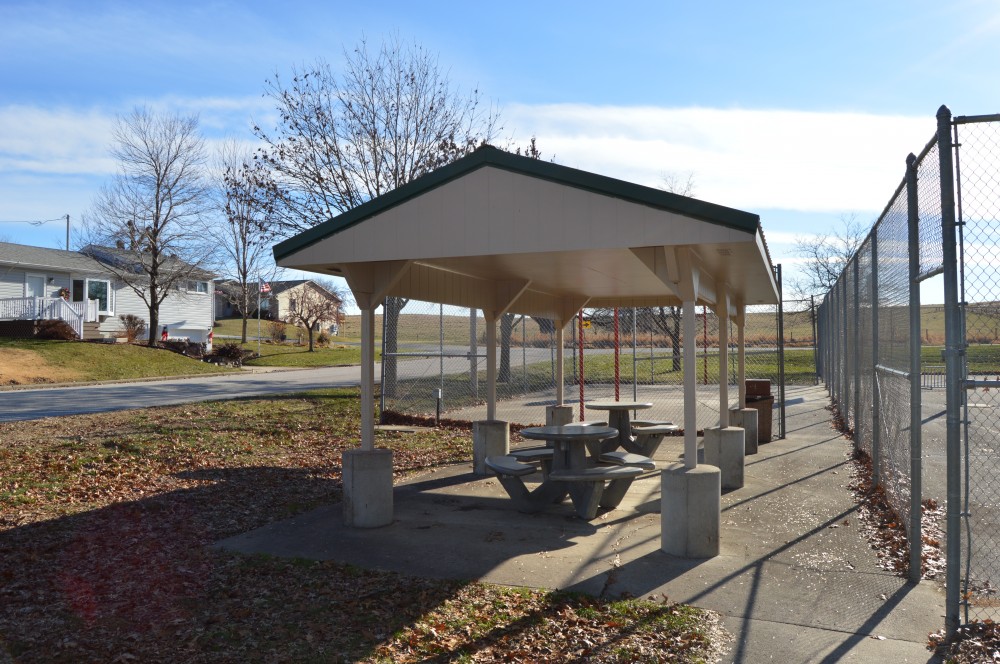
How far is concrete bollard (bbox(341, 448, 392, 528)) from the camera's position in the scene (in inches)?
279

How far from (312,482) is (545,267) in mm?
3801

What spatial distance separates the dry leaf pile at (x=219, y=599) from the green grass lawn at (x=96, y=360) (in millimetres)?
18058

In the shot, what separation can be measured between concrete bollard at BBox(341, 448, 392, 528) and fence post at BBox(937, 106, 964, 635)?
14.9ft

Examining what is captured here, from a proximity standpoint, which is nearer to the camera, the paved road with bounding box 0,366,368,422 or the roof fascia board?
the roof fascia board

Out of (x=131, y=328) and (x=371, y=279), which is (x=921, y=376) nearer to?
(x=371, y=279)

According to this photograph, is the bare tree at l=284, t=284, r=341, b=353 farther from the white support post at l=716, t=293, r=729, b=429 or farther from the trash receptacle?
Answer: the white support post at l=716, t=293, r=729, b=429

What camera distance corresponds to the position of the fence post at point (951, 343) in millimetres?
4227

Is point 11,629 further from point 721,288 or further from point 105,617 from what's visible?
point 721,288

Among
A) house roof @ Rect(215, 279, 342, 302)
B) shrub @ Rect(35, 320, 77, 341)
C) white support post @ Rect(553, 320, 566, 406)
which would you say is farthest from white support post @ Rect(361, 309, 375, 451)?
house roof @ Rect(215, 279, 342, 302)

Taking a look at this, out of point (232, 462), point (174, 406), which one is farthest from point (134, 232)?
point (232, 462)

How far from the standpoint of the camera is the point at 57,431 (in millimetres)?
11609

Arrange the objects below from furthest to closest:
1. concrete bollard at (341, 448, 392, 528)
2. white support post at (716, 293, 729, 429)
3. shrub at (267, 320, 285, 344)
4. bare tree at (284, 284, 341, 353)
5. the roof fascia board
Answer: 1. shrub at (267, 320, 285, 344)
2. bare tree at (284, 284, 341, 353)
3. white support post at (716, 293, 729, 429)
4. the roof fascia board
5. concrete bollard at (341, 448, 392, 528)

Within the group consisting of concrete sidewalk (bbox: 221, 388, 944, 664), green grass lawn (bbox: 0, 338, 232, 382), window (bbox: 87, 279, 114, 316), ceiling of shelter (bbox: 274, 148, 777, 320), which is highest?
window (bbox: 87, 279, 114, 316)

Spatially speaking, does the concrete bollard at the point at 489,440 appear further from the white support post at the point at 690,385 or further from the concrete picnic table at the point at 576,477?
the white support post at the point at 690,385
